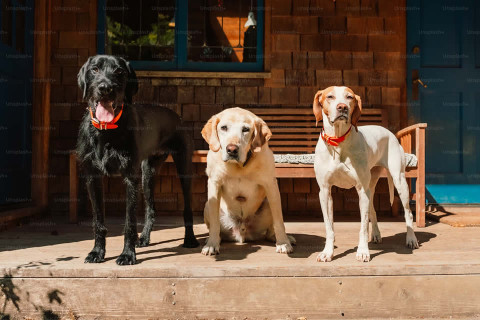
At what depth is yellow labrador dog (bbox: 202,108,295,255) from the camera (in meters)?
2.83

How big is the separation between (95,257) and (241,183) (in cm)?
103

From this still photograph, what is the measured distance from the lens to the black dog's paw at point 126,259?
8.64 ft

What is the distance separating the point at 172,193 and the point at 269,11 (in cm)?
240

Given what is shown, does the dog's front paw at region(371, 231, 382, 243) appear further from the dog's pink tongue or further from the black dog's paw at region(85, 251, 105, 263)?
the dog's pink tongue

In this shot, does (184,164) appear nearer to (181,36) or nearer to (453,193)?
(181,36)

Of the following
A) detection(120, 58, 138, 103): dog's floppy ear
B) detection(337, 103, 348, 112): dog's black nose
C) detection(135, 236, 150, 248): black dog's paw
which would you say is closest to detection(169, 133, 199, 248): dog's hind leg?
detection(135, 236, 150, 248): black dog's paw

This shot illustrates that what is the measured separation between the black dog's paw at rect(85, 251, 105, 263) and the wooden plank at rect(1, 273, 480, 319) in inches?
7.2

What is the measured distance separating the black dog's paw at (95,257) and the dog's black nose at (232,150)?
3.21 ft

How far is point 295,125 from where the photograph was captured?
5.20 metres

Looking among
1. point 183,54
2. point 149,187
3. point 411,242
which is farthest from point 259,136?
point 183,54

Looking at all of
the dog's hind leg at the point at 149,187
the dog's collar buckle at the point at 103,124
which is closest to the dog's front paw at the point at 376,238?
the dog's hind leg at the point at 149,187

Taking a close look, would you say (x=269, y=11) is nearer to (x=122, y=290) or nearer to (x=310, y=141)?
(x=310, y=141)

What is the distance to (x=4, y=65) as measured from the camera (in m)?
4.28

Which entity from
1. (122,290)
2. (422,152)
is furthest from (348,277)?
(422,152)
